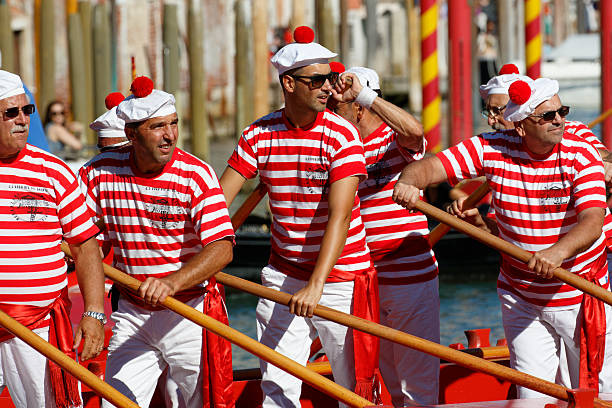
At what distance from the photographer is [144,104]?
3.66 meters

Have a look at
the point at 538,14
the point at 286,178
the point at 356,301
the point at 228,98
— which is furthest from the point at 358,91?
the point at 228,98

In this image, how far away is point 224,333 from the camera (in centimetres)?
360

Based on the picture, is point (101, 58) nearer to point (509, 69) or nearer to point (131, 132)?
point (509, 69)

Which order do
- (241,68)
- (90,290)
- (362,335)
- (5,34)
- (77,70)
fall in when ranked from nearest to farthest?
(90,290)
(362,335)
(5,34)
(77,70)
(241,68)

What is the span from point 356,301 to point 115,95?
4.05 ft

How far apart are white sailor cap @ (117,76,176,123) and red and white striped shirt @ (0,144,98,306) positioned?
307 millimetres

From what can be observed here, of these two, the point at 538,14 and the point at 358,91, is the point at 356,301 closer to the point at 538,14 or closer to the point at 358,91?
the point at 358,91

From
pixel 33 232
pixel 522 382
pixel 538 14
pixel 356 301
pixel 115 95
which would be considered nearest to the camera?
pixel 33 232

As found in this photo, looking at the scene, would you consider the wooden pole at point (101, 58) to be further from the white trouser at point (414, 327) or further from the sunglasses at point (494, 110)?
the white trouser at point (414, 327)

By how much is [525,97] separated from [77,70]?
901 cm

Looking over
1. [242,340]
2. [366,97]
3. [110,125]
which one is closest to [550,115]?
[366,97]

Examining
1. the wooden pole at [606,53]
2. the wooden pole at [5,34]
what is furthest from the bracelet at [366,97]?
the wooden pole at [5,34]

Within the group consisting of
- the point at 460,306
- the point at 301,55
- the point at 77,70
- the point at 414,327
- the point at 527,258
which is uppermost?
the point at 301,55

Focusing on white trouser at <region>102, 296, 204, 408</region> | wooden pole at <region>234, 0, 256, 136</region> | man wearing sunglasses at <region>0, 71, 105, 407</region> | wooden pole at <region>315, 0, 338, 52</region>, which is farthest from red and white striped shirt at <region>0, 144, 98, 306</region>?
wooden pole at <region>234, 0, 256, 136</region>
